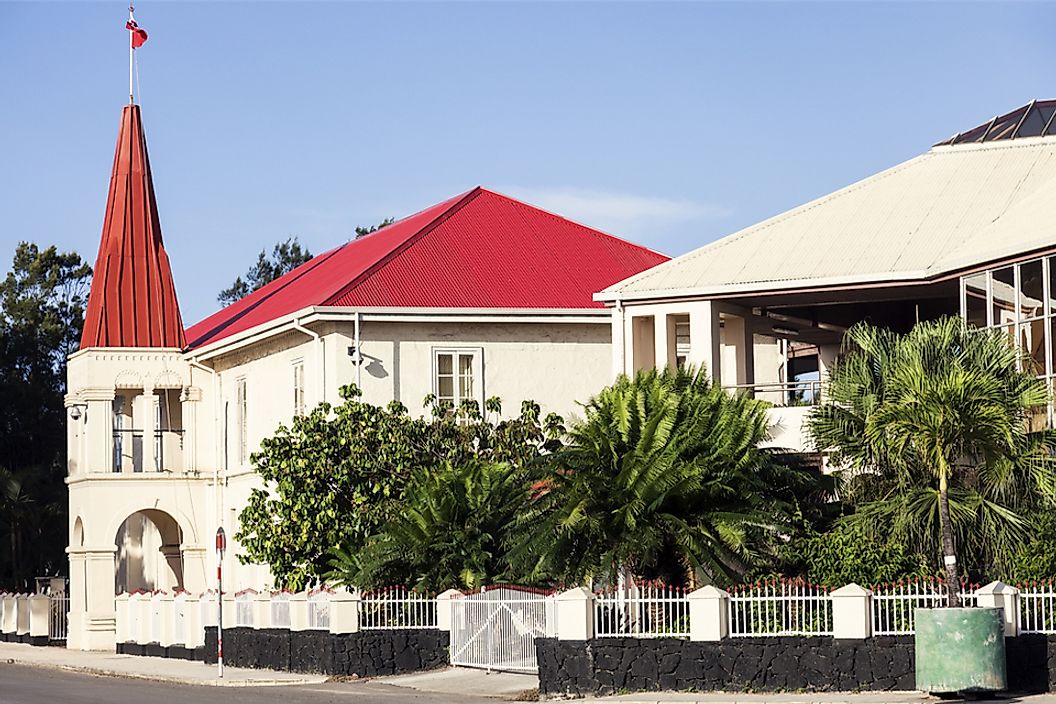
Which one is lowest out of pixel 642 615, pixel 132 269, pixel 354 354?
pixel 642 615

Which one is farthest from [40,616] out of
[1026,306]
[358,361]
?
[1026,306]

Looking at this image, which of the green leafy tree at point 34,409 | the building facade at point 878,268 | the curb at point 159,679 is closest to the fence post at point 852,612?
the building facade at point 878,268

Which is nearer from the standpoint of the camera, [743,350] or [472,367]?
[743,350]

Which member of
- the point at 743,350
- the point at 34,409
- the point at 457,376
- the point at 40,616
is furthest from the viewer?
the point at 34,409

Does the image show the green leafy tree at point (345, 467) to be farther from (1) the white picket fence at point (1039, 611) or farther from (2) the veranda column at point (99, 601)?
(1) the white picket fence at point (1039, 611)

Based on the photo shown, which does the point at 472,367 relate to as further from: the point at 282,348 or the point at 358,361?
the point at 282,348

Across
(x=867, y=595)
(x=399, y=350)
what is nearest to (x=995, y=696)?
(x=867, y=595)

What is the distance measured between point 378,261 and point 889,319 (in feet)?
36.8

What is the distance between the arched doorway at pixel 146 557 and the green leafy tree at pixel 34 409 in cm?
1218

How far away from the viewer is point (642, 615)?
2509cm

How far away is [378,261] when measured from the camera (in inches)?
1588

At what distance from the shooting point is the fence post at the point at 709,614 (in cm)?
2434

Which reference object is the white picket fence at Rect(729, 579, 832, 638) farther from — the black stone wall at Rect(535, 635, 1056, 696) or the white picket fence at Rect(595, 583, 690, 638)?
the white picket fence at Rect(595, 583, 690, 638)

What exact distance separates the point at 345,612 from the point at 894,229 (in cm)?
1177
